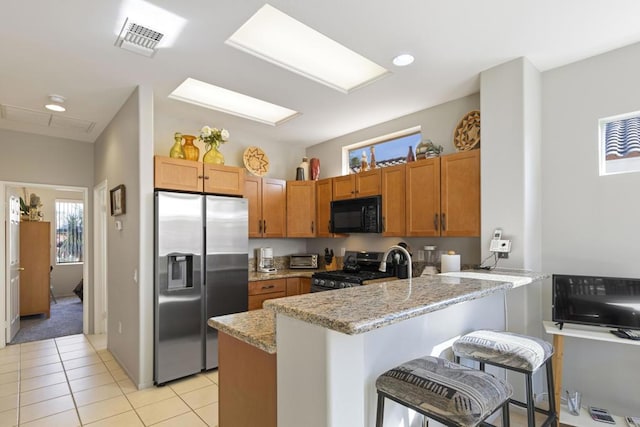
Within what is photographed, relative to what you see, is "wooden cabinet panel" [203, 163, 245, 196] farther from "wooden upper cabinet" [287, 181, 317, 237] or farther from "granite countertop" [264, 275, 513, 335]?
"granite countertop" [264, 275, 513, 335]

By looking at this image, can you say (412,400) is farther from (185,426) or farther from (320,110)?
(320,110)

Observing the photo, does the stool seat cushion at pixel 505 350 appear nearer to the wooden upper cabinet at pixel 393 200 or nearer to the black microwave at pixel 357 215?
the wooden upper cabinet at pixel 393 200

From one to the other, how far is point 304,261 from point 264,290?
1.11 m

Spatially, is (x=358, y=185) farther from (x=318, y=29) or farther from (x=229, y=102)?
(x=318, y=29)

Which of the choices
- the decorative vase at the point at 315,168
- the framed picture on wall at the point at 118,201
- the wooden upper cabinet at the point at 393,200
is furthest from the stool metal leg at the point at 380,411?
the decorative vase at the point at 315,168

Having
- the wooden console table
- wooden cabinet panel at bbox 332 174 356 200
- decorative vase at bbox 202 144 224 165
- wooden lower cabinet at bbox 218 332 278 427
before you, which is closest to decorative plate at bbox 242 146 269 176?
decorative vase at bbox 202 144 224 165

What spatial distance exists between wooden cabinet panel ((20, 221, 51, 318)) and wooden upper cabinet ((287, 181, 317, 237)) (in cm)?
415

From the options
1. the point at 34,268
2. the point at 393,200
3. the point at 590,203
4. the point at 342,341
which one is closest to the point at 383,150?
the point at 393,200

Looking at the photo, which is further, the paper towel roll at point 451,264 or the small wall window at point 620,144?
the paper towel roll at point 451,264

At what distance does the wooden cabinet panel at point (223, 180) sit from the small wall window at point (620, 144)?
3.30 m

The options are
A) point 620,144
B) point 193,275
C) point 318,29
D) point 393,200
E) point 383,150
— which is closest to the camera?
point 318,29

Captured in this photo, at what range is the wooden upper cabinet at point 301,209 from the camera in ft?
15.3

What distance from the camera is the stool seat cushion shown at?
165cm

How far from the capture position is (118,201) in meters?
3.60
